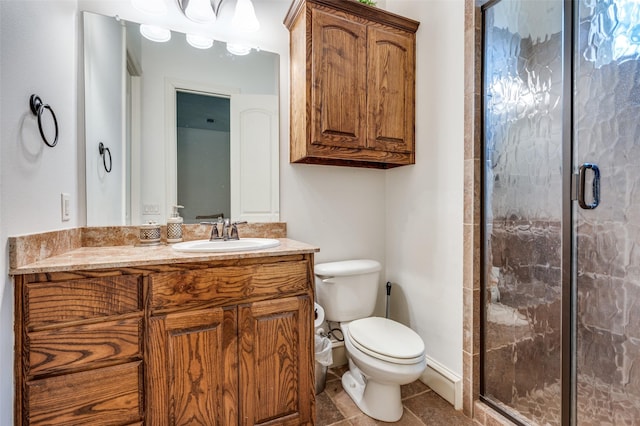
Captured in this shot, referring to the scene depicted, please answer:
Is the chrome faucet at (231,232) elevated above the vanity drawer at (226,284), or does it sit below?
above

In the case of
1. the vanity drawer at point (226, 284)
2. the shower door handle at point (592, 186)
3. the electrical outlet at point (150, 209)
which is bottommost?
the vanity drawer at point (226, 284)

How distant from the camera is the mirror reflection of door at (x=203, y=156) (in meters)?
1.65

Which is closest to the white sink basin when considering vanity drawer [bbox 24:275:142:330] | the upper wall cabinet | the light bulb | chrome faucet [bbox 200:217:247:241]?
chrome faucet [bbox 200:217:247:241]

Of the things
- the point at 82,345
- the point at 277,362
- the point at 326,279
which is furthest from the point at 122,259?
the point at 326,279

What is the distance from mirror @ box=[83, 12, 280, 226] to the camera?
1.51 m

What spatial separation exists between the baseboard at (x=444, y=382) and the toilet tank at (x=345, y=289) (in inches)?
19.0

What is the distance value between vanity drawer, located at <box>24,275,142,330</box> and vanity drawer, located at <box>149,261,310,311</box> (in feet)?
0.24

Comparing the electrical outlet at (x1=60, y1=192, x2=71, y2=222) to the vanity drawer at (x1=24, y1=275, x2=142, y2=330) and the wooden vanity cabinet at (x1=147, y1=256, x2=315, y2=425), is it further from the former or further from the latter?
the wooden vanity cabinet at (x1=147, y1=256, x2=315, y2=425)

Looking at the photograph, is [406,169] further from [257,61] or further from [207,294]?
[207,294]

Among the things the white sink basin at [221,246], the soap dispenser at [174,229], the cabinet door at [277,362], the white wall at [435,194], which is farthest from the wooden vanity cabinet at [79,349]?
the white wall at [435,194]

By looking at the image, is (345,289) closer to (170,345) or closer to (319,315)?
(319,315)

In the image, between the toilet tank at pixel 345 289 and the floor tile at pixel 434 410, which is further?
the toilet tank at pixel 345 289

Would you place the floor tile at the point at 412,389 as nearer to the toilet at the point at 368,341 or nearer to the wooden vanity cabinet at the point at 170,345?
the toilet at the point at 368,341

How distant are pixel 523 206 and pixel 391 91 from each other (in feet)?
3.16
